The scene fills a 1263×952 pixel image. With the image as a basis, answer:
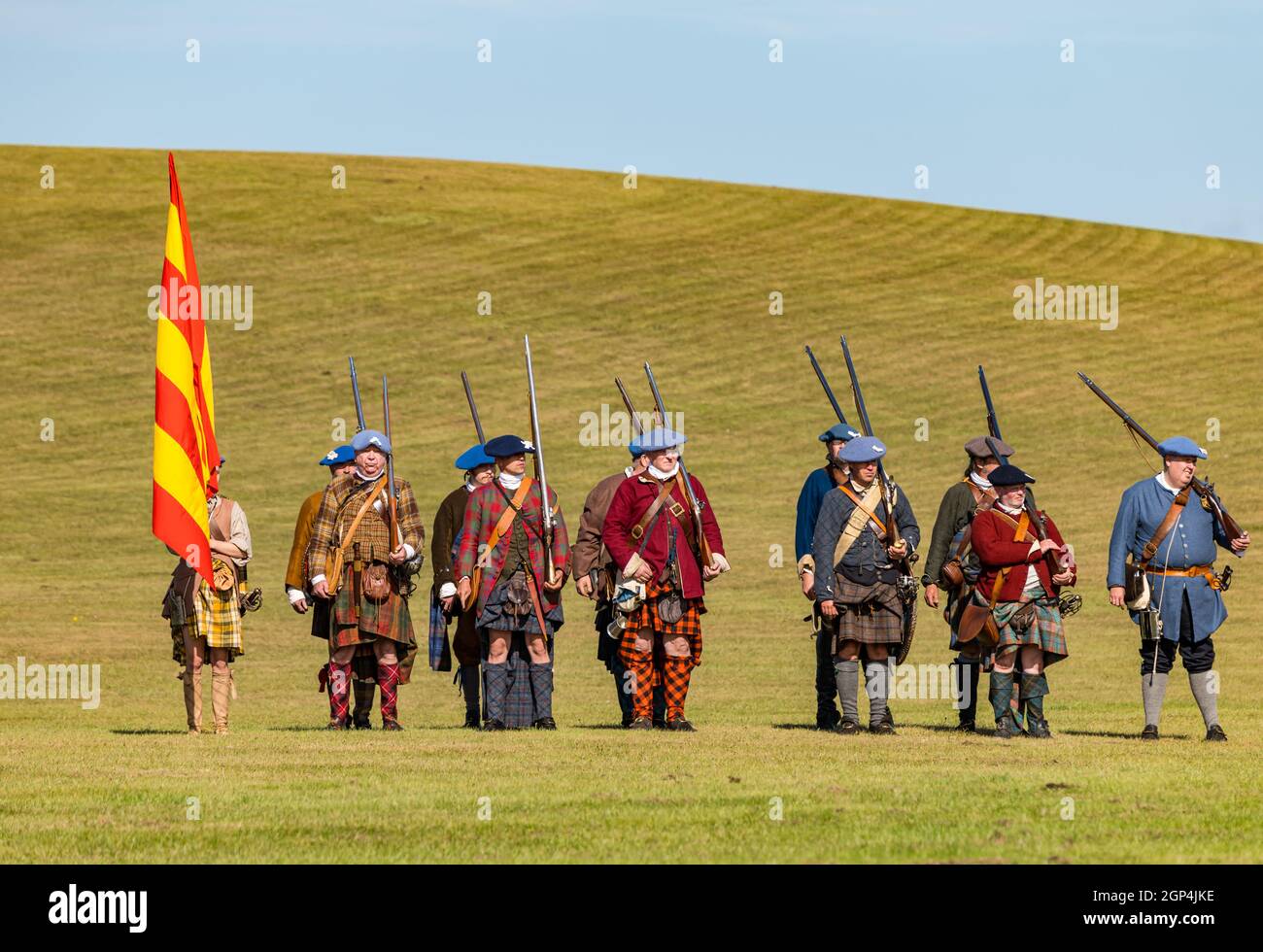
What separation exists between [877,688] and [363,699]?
3871mm

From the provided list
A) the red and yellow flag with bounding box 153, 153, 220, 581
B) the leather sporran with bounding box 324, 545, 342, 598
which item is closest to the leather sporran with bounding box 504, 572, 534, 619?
the leather sporran with bounding box 324, 545, 342, 598

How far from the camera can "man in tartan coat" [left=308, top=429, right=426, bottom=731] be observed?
50.0 feet

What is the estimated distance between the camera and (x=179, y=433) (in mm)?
14062

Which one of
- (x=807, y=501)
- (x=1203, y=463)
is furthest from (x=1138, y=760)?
(x=1203, y=463)

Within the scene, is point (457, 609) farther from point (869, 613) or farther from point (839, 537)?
point (869, 613)

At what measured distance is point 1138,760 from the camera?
42.2ft

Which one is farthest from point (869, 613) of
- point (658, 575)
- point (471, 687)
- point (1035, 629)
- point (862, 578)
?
point (471, 687)

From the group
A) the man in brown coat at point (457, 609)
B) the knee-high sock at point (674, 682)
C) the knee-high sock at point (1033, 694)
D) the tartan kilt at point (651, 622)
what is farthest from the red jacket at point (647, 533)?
the knee-high sock at point (1033, 694)

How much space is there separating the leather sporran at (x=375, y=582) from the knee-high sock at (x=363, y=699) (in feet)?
2.51

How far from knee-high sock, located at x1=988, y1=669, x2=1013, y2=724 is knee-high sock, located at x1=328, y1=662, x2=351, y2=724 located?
4.73 m

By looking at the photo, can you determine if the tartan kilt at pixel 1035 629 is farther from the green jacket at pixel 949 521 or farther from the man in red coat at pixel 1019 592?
the green jacket at pixel 949 521

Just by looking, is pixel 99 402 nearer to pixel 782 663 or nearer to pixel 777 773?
pixel 782 663

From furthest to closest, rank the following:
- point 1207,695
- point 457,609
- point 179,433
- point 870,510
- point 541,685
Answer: point 457,609 → point 541,685 → point 870,510 → point 1207,695 → point 179,433

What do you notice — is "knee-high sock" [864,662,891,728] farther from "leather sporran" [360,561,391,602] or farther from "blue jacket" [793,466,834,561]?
"leather sporran" [360,561,391,602]
